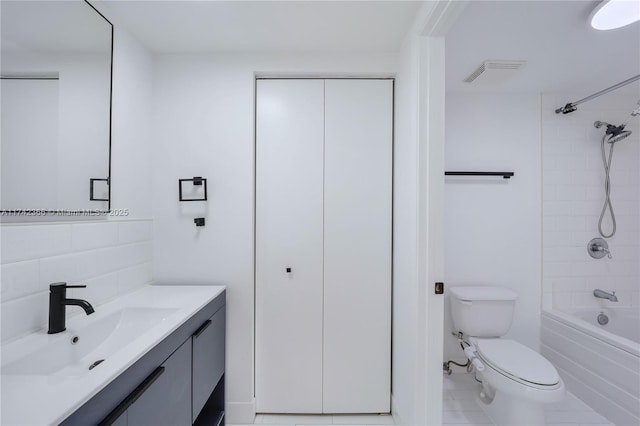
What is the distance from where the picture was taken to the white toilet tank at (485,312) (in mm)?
2059

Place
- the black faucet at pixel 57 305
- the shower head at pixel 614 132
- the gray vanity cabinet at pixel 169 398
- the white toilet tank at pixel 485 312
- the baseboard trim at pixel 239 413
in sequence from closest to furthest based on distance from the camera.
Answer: the gray vanity cabinet at pixel 169 398
the black faucet at pixel 57 305
the baseboard trim at pixel 239 413
the white toilet tank at pixel 485 312
the shower head at pixel 614 132

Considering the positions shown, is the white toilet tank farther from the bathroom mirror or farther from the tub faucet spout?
the bathroom mirror

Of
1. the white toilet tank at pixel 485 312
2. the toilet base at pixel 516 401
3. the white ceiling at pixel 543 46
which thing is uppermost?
the white ceiling at pixel 543 46

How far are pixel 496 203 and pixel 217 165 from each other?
7.24ft

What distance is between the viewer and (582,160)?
2348 mm

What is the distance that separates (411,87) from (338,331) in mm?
1552

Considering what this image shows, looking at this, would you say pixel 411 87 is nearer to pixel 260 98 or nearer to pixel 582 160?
pixel 260 98

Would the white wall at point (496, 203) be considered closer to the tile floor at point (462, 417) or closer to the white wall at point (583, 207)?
the white wall at point (583, 207)

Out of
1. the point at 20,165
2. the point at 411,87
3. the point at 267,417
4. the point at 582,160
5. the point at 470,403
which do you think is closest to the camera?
the point at 20,165

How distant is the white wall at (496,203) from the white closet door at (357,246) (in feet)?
2.55

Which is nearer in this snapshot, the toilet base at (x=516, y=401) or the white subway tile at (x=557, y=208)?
the toilet base at (x=516, y=401)

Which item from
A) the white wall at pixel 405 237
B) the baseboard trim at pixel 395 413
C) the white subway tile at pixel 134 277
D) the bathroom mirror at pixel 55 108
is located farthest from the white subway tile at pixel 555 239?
the bathroom mirror at pixel 55 108

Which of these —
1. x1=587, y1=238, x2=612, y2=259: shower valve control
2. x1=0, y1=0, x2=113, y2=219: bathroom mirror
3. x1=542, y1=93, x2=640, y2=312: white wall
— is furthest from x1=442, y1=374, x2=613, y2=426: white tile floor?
x1=0, y1=0, x2=113, y2=219: bathroom mirror

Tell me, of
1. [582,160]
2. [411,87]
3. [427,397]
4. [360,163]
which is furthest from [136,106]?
[582,160]
